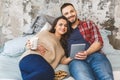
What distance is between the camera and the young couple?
1975 mm

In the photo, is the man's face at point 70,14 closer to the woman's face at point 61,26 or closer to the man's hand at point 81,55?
the woman's face at point 61,26

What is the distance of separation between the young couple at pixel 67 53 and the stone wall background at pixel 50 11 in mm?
520

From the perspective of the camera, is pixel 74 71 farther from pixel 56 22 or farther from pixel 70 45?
pixel 56 22

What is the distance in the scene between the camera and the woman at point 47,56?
1941 millimetres

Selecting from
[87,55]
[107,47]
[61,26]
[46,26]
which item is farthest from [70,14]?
[107,47]

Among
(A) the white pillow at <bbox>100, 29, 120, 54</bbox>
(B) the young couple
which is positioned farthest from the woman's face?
(A) the white pillow at <bbox>100, 29, 120, 54</bbox>

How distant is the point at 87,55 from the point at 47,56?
1.13 ft

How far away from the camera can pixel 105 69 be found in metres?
A: 2.05

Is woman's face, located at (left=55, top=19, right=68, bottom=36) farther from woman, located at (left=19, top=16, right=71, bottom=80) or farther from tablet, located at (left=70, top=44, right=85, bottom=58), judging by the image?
tablet, located at (left=70, top=44, right=85, bottom=58)

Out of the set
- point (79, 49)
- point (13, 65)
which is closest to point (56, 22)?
point (79, 49)

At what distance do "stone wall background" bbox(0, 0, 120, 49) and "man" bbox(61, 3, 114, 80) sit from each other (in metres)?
0.52

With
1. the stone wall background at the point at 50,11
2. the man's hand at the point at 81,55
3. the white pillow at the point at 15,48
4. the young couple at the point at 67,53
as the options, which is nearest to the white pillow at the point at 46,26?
the young couple at the point at 67,53

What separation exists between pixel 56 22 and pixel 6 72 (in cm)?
66

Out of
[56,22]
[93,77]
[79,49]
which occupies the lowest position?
Answer: [93,77]
